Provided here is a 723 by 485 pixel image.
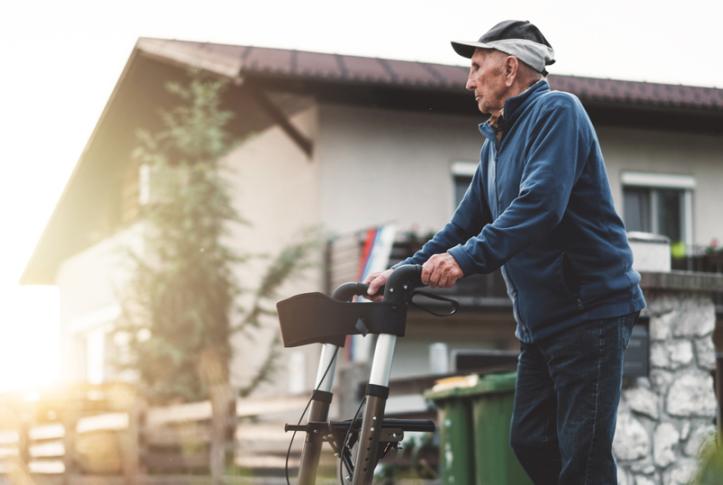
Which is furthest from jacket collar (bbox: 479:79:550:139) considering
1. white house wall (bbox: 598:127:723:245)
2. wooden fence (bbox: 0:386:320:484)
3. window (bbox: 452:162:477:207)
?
white house wall (bbox: 598:127:723:245)

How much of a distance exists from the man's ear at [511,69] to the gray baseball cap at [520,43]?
2cm

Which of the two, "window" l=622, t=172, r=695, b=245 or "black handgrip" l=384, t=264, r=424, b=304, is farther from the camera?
"window" l=622, t=172, r=695, b=245

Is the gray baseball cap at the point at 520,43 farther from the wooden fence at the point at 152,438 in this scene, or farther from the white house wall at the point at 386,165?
the white house wall at the point at 386,165

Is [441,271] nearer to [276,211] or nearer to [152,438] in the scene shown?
[152,438]

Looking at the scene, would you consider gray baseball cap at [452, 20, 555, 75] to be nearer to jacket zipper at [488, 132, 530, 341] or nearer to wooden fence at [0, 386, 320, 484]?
jacket zipper at [488, 132, 530, 341]

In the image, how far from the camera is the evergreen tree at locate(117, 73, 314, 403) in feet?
58.2

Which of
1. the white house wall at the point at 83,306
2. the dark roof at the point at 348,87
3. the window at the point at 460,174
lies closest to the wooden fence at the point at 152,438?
the dark roof at the point at 348,87

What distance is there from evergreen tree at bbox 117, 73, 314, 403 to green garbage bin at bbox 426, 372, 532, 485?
1043 centimetres

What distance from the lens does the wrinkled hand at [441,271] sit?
12.3ft

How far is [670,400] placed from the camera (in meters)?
7.48

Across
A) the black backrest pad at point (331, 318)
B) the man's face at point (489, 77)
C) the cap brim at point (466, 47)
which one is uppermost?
the cap brim at point (466, 47)

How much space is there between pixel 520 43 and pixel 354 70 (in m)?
14.7

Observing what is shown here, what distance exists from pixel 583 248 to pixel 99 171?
2262 cm

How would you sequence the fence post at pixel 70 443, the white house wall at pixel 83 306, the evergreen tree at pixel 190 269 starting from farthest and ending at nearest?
the white house wall at pixel 83 306 → the evergreen tree at pixel 190 269 → the fence post at pixel 70 443
